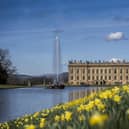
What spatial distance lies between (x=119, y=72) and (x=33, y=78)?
38043 millimetres

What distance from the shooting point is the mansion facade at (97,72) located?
188 meters

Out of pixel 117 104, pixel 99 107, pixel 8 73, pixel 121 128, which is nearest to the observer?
pixel 121 128

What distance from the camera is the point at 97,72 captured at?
190375mm

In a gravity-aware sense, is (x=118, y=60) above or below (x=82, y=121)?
above

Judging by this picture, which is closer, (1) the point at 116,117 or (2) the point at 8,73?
(1) the point at 116,117

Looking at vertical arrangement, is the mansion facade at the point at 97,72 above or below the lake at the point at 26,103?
above

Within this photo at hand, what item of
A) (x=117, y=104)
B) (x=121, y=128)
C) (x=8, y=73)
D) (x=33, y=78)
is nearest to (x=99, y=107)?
(x=117, y=104)

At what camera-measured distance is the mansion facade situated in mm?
187500

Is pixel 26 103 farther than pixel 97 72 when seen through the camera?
No

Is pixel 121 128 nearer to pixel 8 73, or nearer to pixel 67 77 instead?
pixel 8 73

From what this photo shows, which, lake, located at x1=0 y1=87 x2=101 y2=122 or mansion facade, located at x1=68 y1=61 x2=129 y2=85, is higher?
mansion facade, located at x1=68 y1=61 x2=129 y2=85

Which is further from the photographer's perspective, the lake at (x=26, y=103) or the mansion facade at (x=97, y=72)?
the mansion facade at (x=97, y=72)

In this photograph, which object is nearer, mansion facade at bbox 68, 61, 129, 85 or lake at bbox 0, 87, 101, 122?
lake at bbox 0, 87, 101, 122

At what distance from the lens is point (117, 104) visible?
5043 mm
